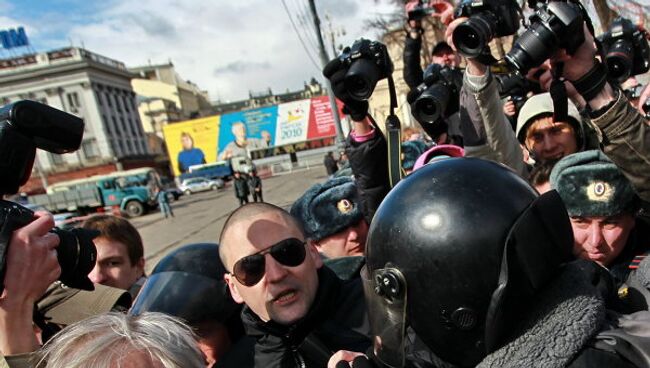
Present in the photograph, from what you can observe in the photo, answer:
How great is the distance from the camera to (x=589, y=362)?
2.94 ft

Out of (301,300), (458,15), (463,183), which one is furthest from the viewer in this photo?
(458,15)

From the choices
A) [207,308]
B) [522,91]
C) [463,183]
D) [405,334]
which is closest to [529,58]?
[463,183]

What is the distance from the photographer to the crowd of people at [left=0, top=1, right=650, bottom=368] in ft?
3.34

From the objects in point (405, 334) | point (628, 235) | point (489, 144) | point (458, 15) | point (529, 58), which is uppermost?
point (458, 15)

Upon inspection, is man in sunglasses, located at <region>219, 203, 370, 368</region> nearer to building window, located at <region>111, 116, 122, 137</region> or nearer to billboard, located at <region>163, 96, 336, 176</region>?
billboard, located at <region>163, 96, 336, 176</region>

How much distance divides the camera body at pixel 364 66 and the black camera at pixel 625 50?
1448 millimetres

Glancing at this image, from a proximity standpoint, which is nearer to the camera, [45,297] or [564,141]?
[45,297]

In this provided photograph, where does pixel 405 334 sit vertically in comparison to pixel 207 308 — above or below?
above

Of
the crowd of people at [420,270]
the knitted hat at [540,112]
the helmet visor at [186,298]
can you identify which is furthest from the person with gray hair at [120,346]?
the knitted hat at [540,112]

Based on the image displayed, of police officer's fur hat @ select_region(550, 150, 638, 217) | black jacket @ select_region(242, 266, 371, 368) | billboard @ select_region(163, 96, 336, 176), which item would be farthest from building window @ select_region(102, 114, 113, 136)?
police officer's fur hat @ select_region(550, 150, 638, 217)

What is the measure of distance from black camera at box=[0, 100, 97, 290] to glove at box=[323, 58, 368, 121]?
3.83 feet

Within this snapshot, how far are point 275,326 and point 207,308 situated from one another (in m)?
0.48

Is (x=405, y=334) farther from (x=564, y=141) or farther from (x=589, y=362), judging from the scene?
(x=564, y=141)

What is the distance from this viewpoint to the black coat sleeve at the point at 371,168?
2.36m
